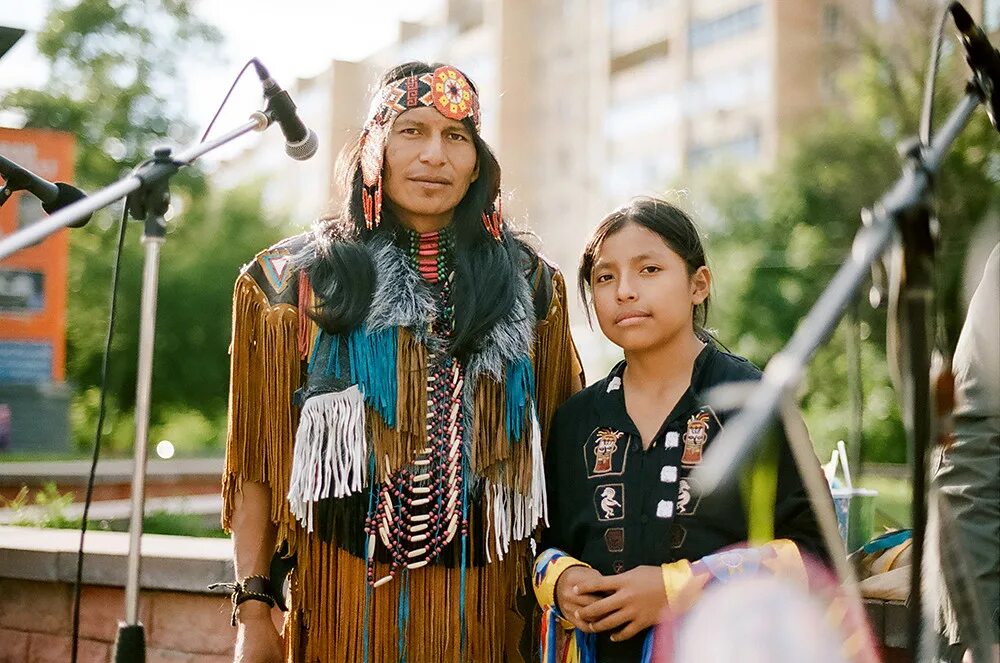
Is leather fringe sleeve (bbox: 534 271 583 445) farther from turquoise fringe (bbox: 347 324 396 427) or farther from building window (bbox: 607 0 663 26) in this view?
building window (bbox: 607 0 663 26)

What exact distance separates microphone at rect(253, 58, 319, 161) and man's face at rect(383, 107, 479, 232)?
0.18m

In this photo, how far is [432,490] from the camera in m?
2.47

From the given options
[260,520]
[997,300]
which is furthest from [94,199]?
[997,300]

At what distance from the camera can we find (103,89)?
2152 cm

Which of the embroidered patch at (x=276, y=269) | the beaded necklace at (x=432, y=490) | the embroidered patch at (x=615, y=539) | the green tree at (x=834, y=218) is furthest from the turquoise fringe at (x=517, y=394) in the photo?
the green tree at (x=834, y=218)

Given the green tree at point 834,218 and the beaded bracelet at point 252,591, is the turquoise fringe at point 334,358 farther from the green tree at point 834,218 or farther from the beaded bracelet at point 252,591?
the green tree at point 834,218

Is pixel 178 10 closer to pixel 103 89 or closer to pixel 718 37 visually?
pixel 103 89

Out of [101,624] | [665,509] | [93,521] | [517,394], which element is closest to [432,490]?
[517,394]

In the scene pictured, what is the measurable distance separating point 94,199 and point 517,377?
38.8 inches

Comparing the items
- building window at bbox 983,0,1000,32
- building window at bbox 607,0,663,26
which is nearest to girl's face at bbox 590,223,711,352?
building window at bbox 983,0,1000,32

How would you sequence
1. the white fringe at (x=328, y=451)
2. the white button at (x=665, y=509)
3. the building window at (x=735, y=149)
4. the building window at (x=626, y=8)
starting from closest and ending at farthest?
1. the white button at (x=665, y=509)
2. the white fringe at (x=328, y=451)
3. the building window at (x=735, y=149)
4. the building window at (x=626, y=8)

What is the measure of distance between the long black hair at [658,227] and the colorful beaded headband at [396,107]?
424 millimetres

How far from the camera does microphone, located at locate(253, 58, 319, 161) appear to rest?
8.05 feet

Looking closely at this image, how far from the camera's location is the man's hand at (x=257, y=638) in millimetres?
2402
